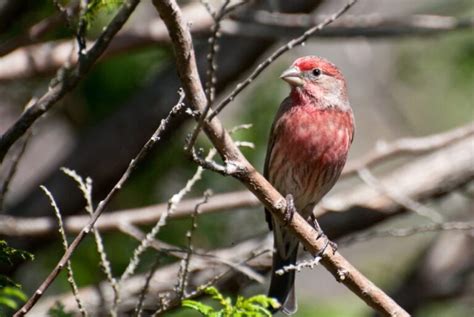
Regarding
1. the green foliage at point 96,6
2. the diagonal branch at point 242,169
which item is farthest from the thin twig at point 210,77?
the green foliage at point 96,6

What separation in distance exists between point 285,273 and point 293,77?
101 cm

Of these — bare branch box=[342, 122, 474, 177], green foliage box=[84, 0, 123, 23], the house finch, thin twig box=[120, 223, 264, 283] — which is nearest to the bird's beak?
the house finch

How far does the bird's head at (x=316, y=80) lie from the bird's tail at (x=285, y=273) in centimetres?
→ 72

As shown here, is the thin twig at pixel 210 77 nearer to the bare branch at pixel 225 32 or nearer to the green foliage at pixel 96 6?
the green foliage at pixel 96 6

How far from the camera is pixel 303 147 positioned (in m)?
4.91

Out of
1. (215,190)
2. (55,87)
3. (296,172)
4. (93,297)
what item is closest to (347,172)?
(296,172)

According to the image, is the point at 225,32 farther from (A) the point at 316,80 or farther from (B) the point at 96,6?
(B) the point at 96,6

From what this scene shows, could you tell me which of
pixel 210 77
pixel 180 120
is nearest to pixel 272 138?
pixel 180 120

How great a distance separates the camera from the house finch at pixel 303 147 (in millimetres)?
4910

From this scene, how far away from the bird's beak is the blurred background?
0.44 meters

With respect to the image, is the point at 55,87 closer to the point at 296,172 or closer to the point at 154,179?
the point at 296,172

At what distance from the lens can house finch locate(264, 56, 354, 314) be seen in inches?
193

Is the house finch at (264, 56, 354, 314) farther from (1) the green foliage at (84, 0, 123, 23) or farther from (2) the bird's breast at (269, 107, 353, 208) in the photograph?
(1) the green foliage at (84, 0, 123, 23)

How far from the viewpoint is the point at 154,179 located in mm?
6309
